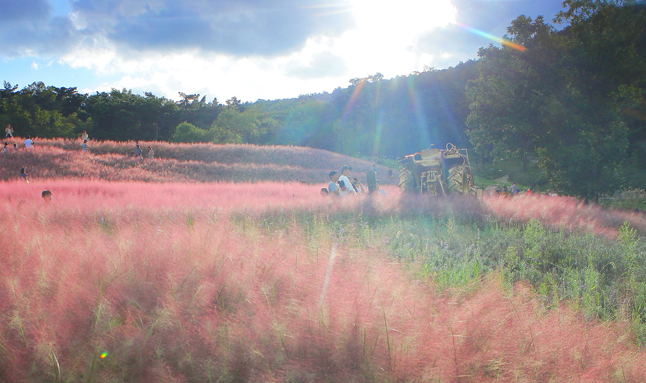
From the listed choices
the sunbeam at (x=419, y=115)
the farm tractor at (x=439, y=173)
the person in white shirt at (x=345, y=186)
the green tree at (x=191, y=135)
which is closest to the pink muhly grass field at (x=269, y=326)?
the person in white shirt at (x=345, y=186)

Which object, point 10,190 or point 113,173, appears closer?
point 10,190

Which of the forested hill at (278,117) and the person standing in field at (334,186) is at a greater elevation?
the forested hill at (278,117)

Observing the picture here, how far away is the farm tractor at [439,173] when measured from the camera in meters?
12.0

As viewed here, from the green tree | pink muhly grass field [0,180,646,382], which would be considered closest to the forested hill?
the green tree

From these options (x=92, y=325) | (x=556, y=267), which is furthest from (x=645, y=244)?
(x=92, y=325)

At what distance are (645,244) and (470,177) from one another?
5729mm

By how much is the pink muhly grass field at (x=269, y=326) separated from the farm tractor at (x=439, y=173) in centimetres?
860

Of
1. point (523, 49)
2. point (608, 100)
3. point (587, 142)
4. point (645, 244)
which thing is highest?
point (523, 49)

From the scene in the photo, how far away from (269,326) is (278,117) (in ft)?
306

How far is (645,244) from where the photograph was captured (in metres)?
7.99

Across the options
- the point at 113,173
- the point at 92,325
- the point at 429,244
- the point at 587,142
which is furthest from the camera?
the point at 113,173

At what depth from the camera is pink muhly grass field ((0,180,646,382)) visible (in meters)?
2.59

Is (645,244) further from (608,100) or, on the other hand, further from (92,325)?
(608,100)

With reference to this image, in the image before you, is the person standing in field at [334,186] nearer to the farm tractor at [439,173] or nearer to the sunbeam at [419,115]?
the farm tractor at [439,173]
